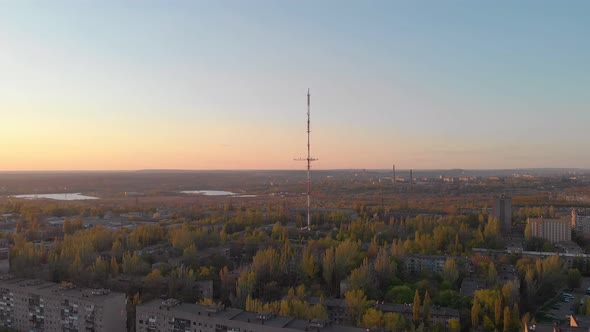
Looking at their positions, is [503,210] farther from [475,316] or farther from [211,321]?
[211,321]

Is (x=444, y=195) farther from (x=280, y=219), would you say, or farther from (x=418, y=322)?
(x=418, y=322)

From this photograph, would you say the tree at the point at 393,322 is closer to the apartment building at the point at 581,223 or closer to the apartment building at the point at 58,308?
the apartment building at the point at 58,308

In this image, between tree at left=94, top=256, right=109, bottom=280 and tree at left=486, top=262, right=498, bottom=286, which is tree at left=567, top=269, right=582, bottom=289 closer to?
tree at left=486, top=262, right=498, bottom=286

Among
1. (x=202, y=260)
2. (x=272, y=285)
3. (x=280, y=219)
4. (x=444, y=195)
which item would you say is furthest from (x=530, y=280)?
(x=444, y=195)

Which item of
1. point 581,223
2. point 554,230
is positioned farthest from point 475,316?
point 581,223

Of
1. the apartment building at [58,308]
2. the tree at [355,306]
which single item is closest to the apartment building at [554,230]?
the tree at [355,306]

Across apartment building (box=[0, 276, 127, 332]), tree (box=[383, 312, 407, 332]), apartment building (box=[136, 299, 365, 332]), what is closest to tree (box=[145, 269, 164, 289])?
apartment building (box=[0, 276, 127, 332])
